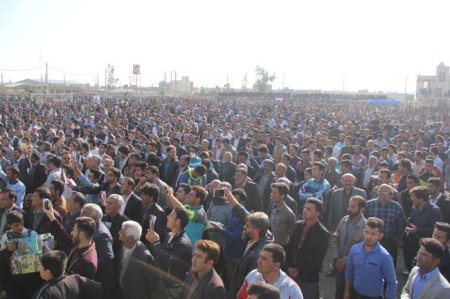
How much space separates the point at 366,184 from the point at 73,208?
5.73m

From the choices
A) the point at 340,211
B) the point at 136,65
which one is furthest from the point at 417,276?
the point at 136,65

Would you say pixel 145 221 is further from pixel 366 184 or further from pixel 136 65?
pixel 136 65

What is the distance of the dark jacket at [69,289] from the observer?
346 cm

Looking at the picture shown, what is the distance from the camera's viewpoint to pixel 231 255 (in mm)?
5359

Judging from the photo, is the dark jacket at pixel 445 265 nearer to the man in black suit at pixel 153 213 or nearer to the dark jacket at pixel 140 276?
the dark jacket at pixel 140 276

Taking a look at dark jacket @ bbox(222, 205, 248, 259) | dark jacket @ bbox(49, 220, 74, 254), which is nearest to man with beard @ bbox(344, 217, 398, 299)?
dark jacket @ bbox(222, 205, 248, 259)

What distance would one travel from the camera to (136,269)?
13.9 feet

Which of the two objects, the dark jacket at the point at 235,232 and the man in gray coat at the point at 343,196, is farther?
the man in gray coat at the point at 343,196

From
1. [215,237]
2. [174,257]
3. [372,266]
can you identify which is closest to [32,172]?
[215,237]

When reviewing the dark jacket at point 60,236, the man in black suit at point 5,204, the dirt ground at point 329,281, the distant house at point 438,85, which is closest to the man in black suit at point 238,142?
the dirt ground at point 329,281

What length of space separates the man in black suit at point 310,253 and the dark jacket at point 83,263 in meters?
1.98

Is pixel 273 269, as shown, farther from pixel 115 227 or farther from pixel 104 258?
pixel 115 227

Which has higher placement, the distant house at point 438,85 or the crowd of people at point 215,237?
the distant house at point 438,85

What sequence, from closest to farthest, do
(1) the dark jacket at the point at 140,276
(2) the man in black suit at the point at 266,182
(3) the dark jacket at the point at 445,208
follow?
(1) the dark jacket at the point at 140,276
(3) the dark jacket at the point at 445,208
(2) the man in black suit at the point at 266,182
